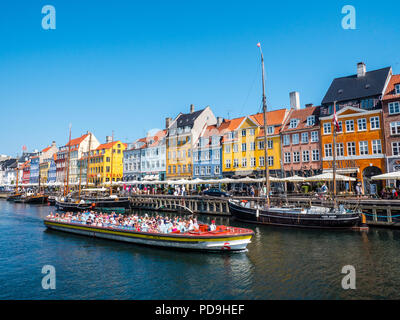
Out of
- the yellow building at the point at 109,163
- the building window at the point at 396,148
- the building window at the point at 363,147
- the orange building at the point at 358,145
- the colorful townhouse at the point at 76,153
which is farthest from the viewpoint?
the colorful townhouse at the point at 76,153

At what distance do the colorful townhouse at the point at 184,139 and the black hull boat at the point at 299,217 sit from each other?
29.5 m

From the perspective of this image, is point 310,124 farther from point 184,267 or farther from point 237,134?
point 184,267

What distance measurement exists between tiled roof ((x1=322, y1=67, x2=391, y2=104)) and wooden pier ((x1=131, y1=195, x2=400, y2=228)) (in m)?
17.0

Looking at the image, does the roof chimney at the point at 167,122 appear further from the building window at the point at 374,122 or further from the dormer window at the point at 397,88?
the dormer window at the point at 397,88

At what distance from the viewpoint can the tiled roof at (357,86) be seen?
39.4 metres

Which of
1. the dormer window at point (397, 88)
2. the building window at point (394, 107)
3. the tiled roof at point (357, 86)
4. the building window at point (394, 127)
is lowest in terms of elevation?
the building window at point (394, 127)

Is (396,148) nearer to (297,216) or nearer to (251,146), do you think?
(297,216)

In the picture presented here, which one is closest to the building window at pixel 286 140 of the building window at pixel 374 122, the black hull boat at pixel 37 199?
the building window at pixel 374 122

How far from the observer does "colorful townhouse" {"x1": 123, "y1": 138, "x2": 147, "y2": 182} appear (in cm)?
7406

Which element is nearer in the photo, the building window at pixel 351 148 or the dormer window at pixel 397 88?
the dormer window at pixel 397 88

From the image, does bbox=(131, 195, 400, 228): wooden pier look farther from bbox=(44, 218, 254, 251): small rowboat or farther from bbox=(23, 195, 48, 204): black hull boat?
bbox=(23, 195, 48, 204): black hull boat

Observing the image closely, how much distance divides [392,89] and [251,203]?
24.1 metres

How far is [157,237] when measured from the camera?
71.9 feet
